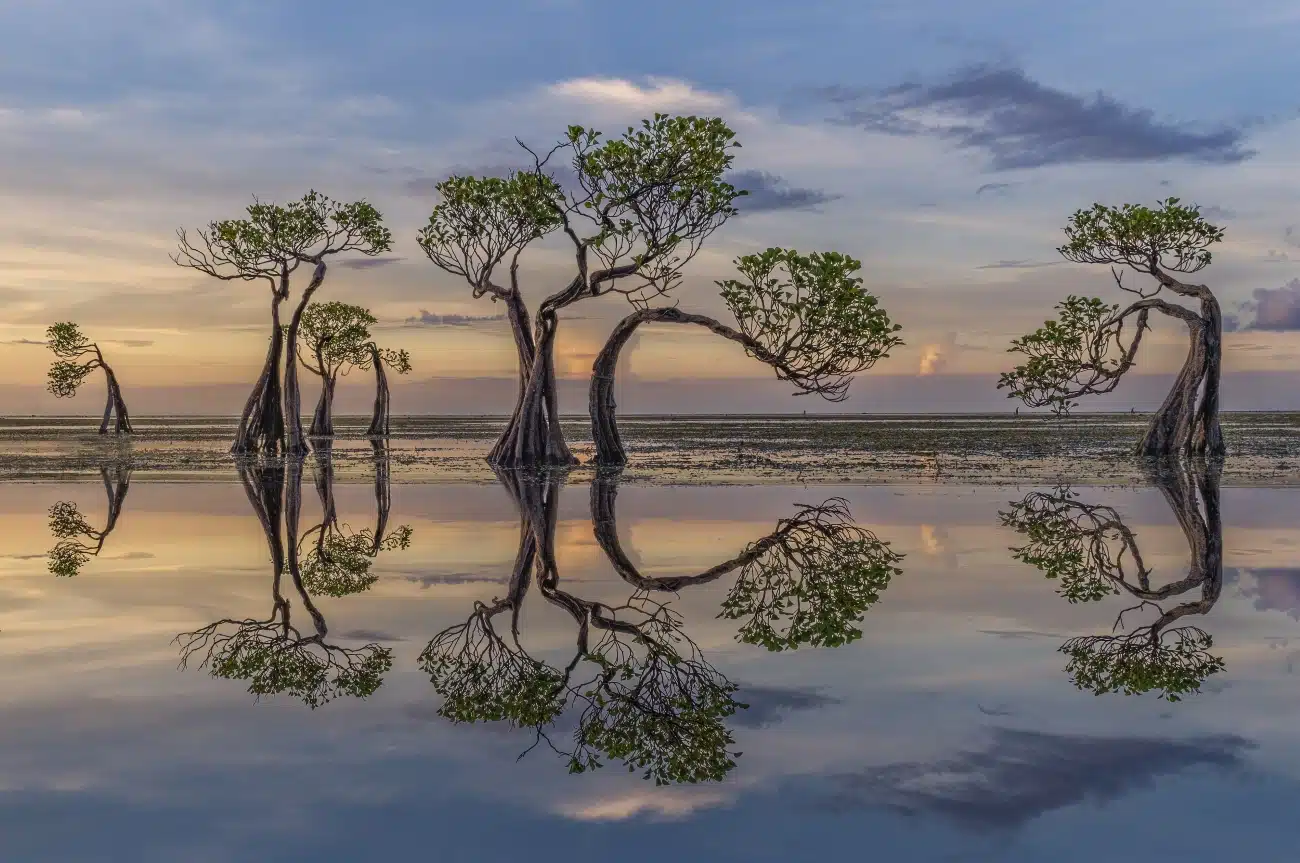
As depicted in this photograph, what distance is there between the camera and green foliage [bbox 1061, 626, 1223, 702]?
27.2ft

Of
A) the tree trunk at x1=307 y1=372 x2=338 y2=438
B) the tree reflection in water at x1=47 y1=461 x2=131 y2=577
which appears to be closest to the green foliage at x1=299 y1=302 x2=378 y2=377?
the tree trunk at x1=307 y1=372 x2=338 y2=438

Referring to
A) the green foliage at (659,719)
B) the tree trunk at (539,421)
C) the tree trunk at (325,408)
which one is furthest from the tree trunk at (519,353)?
the tree trunk at (325,408)

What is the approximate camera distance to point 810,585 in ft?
41.8

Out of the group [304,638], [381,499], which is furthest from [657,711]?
[381,499]

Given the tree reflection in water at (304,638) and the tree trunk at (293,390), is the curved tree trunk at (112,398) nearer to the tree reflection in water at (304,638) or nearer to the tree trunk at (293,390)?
the tree trunk at (293,390)

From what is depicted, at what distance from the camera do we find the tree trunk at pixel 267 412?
1698 inches

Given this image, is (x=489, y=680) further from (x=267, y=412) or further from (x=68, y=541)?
(x=267, y=412)

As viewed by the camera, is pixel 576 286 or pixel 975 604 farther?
pixel 576 286

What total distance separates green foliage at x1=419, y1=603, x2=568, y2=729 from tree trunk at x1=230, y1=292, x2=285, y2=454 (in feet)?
116

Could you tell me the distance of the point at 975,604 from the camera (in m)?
11.6

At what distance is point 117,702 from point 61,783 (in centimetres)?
177

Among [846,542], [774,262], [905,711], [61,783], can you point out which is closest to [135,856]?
[61,783]

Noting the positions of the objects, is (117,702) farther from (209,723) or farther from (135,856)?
(135,856)

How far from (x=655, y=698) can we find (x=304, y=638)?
391 centimetres
